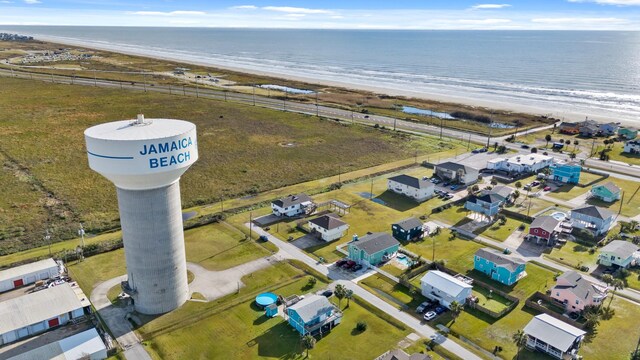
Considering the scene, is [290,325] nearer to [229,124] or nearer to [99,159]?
[99,159]


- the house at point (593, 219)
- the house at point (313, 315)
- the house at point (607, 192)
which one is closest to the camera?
the house at point (313, 315)

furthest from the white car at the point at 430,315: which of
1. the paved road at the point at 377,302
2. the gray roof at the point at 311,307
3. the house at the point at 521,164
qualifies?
the house at the point at 521,164

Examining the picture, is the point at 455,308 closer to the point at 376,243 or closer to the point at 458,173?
the point at 376,243

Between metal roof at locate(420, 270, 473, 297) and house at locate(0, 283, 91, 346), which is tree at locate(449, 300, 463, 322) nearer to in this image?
metal roof at locate(420, 270, 473, 297)

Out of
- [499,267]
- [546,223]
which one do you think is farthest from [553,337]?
[546,223]

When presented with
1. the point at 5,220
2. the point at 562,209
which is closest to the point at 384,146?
the point at 562,209

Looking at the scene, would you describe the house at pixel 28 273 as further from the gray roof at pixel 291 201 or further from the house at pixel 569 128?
the house at pixel 569 128
